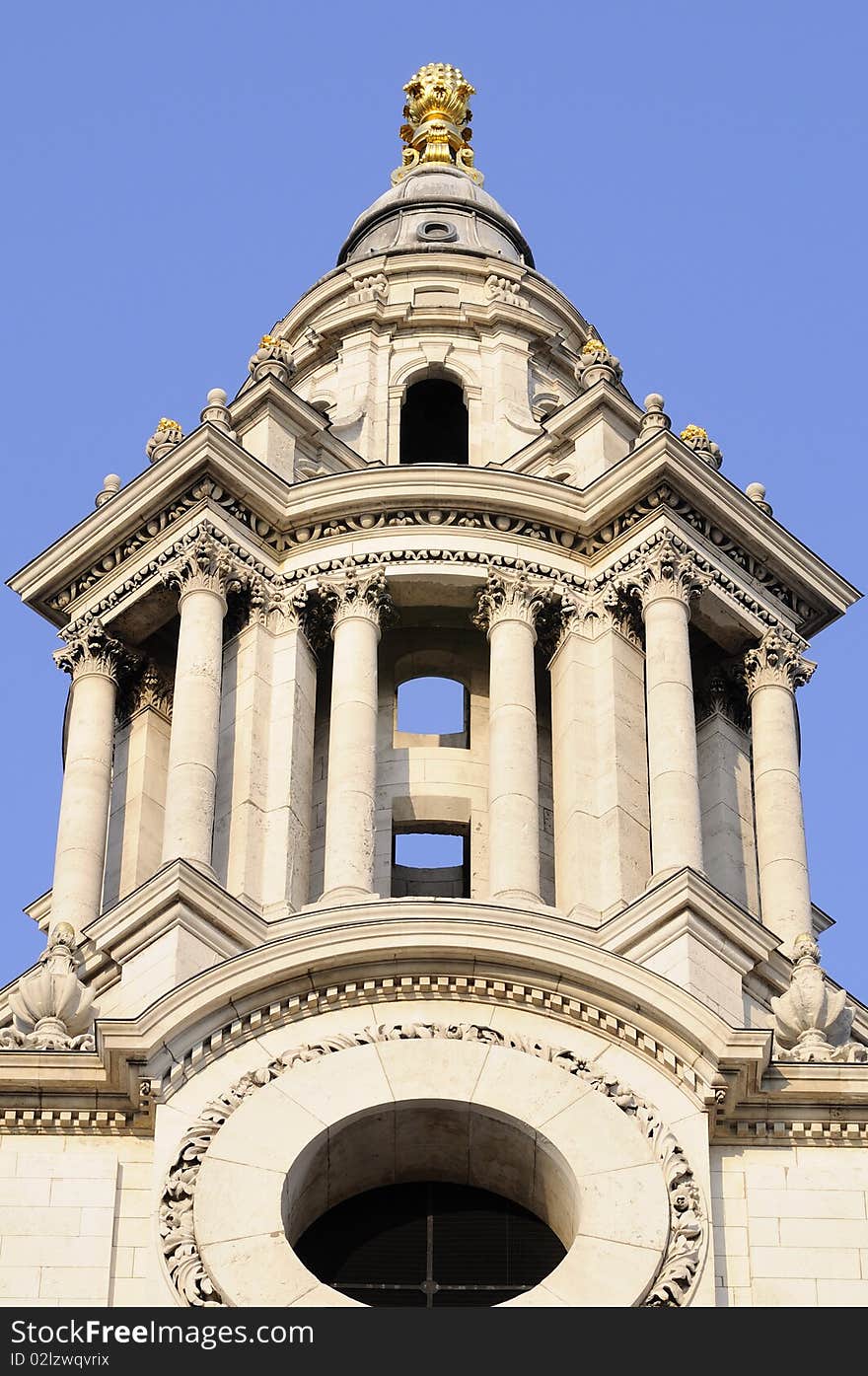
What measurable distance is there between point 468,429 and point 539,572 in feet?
23.1

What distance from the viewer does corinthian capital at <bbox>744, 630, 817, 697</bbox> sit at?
50.4 meters

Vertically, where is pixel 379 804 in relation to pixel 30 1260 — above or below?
above

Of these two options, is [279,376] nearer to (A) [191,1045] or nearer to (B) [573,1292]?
(A) [191,1045]

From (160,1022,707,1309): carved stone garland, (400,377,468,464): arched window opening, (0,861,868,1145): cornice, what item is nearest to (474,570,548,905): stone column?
(0,861,868,1145): cornice

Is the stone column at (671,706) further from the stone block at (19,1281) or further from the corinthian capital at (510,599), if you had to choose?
the stone block at (19,1281)

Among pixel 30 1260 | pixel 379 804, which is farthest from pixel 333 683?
pixel 30 1260

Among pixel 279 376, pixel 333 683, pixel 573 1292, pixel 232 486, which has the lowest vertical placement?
pixel 573 1292

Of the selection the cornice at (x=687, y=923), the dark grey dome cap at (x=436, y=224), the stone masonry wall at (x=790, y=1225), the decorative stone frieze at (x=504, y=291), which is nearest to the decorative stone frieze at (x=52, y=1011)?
the cornice at (x=687, y=923)

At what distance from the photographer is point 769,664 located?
166 feet

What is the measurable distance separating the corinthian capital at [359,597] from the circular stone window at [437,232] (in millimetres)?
12111

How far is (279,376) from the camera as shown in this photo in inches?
2148

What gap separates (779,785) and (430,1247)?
11280 mm

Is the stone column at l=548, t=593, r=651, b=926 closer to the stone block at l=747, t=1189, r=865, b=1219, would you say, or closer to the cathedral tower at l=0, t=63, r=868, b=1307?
the cathedral tower at l=0, t=63, r=868, b=1307

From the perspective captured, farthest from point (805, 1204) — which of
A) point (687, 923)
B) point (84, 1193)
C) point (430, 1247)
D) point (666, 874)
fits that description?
point (84, 1193)
